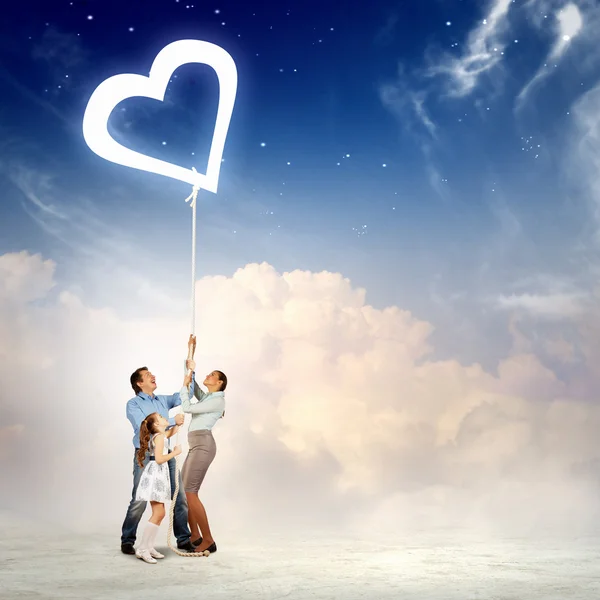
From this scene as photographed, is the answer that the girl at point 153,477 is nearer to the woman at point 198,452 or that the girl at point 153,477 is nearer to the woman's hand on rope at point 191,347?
the woman at point 198,452

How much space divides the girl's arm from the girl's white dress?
42 mm

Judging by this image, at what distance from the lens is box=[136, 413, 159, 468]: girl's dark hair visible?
6.04 m

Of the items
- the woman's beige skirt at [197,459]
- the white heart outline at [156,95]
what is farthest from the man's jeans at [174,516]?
the white heart outline at [156,95]

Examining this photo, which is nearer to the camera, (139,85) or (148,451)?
(148,451)

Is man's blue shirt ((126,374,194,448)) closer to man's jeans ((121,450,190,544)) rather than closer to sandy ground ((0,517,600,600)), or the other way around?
man's jeans ((121,450,190,544))

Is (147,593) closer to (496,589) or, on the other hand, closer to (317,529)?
(496,589)

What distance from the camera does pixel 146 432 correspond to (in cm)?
605

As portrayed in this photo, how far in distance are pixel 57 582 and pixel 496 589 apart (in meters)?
2.76

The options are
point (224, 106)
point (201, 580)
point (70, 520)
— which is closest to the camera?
point (201, 580)

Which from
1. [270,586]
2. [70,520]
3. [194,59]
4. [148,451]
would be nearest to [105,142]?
[194,59]

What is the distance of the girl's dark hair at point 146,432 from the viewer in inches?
238

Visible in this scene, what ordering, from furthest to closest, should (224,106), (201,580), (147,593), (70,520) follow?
(70,520)
(224,106)
(201,580)
(147,593)

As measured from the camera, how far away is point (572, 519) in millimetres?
8109

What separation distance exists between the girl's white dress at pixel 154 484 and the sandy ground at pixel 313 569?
0.45m
